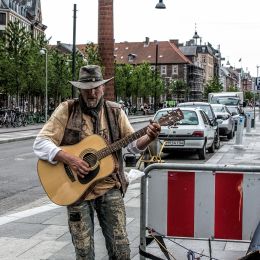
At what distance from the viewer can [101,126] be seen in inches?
177

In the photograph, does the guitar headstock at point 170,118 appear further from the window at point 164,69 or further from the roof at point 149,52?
the window at point 164,69

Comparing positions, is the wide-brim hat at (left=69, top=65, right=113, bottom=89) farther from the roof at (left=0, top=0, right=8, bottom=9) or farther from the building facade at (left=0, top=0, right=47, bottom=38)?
the roof at (left=0, top=0, right=8, bottom=9)

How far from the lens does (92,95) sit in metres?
4.42

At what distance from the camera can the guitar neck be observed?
4.33 meters

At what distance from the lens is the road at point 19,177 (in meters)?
10.1

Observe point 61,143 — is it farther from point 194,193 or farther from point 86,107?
point 194,193

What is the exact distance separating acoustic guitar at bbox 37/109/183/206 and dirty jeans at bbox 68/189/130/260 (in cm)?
12

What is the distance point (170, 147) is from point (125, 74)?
6681 cm

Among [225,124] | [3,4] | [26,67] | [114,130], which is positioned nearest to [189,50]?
[3,4]

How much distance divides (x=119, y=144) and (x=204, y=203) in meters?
1.01

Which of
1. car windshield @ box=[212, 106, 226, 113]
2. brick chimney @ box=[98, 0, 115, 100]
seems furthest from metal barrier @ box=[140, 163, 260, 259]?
car windshield @ box=[212, 106, 226, 113]

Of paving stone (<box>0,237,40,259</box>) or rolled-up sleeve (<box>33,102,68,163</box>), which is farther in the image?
paving stone (<box>0,237,40,259</box>)

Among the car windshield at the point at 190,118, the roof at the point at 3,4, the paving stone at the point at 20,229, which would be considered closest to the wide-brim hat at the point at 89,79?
the paving stone at the point at 20,229

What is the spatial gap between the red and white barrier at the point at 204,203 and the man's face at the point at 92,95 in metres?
0.87
